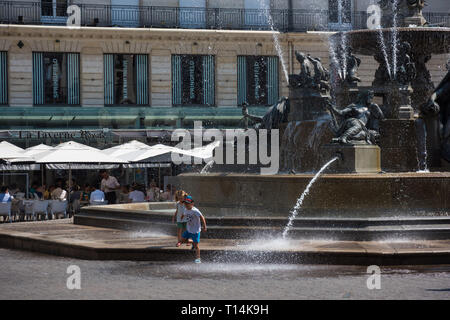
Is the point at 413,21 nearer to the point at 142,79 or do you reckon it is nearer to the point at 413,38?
the point at 413,38

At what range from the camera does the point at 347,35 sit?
16.9m

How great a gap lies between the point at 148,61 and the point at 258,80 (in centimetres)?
458

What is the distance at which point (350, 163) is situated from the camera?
552 inches

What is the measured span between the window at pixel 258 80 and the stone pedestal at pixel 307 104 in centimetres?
1792

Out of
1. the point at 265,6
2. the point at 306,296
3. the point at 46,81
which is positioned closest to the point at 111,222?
the point at 306,296

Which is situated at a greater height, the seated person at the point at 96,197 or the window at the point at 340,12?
the window at the point at 340,12

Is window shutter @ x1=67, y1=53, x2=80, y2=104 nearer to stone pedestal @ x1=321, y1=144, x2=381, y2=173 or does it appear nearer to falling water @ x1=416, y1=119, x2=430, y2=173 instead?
falling water @ x1=416, y1=119, x2=430, y2=173

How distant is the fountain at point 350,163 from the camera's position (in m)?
12.4

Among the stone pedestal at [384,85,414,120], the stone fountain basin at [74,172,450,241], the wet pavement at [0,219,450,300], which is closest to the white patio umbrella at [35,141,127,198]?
the stone fountain basin at [74,172,450,241]

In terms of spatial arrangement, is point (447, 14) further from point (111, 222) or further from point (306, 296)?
point (306, 296)

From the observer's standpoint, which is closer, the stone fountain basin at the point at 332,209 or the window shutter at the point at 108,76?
the stone fountain basin at the point at 332,209

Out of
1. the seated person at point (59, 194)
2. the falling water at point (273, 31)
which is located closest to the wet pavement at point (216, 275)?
the seated person at point (59, 194)

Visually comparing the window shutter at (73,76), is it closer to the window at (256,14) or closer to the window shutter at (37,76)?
the window shutter at (37,76)

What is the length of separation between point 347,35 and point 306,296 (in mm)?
8988
